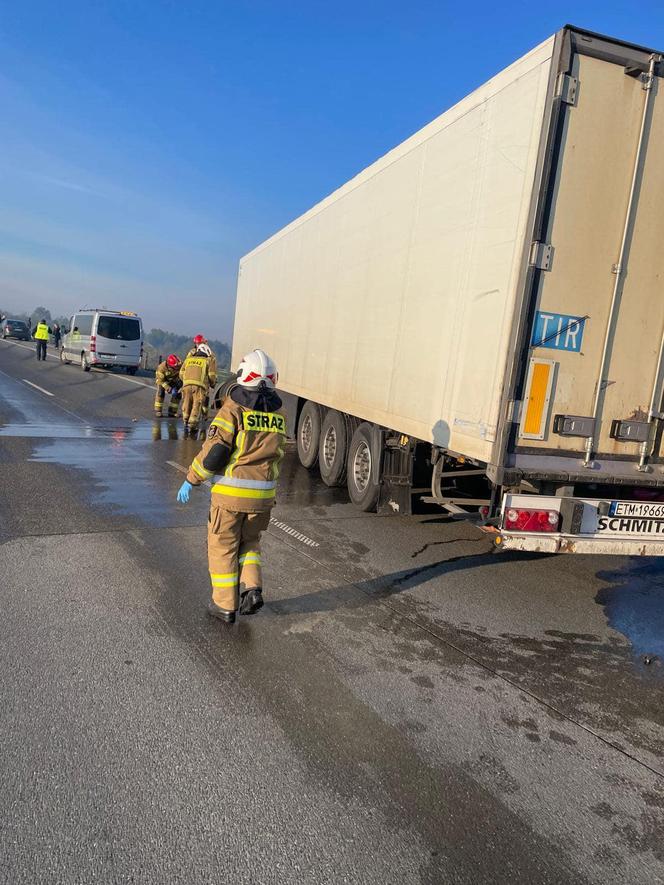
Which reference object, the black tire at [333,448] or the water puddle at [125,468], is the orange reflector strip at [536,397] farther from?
the black tire at [333,448]

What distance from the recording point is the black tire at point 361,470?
761 centimetres

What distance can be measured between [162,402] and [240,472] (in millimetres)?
11966

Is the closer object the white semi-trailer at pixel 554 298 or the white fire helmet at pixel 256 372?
the white fire helmet at pixel 256 372

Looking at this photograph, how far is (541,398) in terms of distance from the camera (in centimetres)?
479

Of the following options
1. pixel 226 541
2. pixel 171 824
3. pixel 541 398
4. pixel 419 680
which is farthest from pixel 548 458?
pixel 171 824

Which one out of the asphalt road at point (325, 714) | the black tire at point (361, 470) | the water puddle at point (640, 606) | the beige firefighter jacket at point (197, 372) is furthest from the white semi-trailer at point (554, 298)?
the beige firefighter jacket at point (197, 372)

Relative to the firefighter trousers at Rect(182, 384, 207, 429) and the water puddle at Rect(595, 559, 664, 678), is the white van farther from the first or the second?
the water puddle at Rect(595, 559, 664, 678)

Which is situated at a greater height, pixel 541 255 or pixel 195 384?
pixel 541 255

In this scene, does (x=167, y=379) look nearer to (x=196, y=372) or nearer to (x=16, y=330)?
(x=196, y=372)

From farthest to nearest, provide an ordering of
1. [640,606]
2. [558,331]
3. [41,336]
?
[41,336] < [640,606] < [558,331]

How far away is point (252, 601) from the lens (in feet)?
14.3

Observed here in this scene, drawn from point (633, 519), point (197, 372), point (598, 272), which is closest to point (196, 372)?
point (197, 372)

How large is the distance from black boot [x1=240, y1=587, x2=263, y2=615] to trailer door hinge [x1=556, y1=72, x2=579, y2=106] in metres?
3.88

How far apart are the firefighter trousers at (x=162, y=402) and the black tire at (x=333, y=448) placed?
6815 mm
